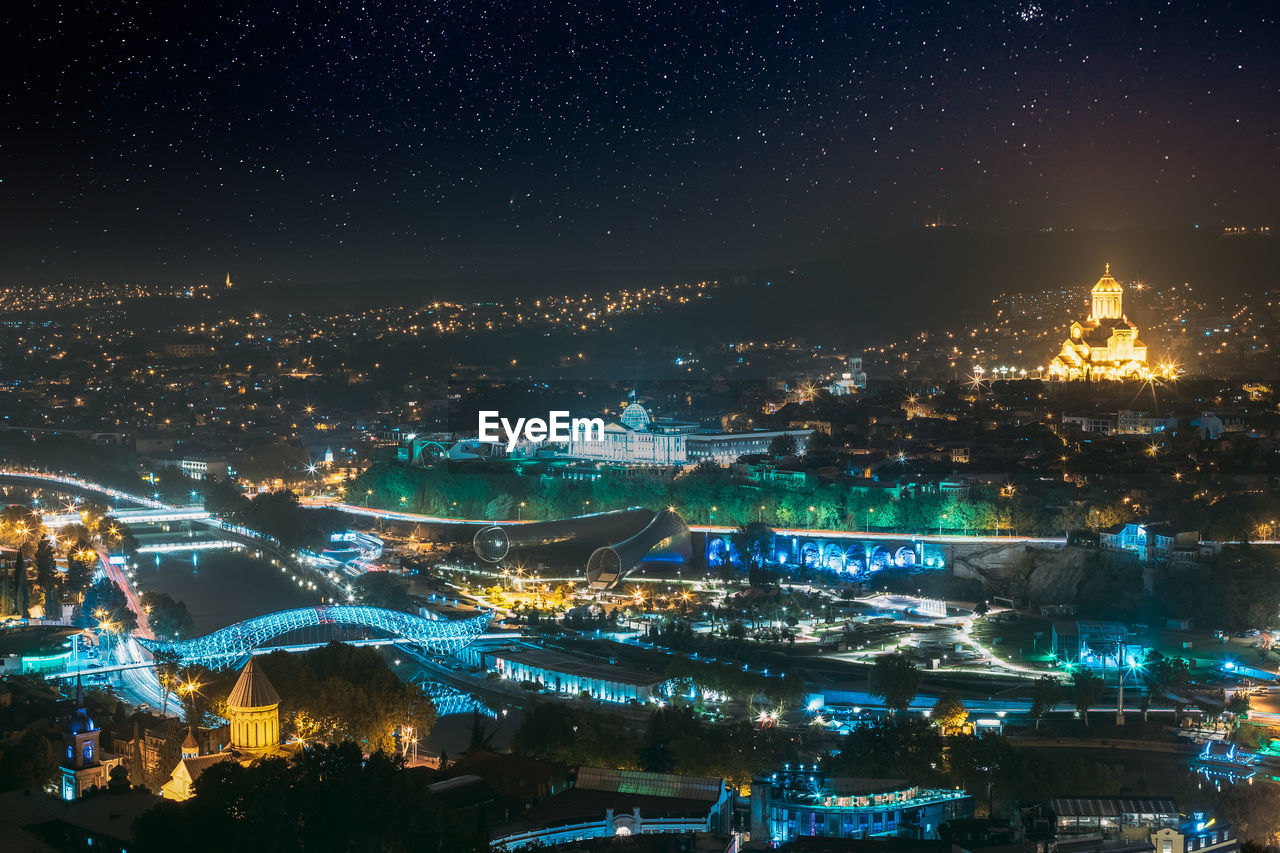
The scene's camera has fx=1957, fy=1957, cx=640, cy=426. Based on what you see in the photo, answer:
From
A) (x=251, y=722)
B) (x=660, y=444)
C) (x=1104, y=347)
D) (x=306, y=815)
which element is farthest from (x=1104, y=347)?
(x=306, y=815)

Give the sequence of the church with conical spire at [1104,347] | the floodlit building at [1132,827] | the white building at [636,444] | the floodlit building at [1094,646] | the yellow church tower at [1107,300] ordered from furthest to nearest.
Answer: the yellow church tower at [1107,300] → the church with conical spire at [1104,347] → the white building at [636,444] → the floodlit building at [1094,646] → the floodlit building at [1132,827]

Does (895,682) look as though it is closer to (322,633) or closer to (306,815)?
(306,815)

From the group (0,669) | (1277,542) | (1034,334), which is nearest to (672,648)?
(0,669)

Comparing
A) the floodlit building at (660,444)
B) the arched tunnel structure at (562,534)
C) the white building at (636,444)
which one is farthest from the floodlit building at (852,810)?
the white building at (636,444)

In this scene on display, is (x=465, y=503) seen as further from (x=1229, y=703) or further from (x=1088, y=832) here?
(x=1088, y=832)

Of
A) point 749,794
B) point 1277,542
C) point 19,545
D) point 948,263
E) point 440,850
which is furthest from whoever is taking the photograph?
point 948,263

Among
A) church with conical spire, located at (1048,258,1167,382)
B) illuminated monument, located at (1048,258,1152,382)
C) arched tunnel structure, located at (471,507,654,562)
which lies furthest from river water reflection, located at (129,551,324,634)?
illuminated monument, located at (1048,258,1152,382)

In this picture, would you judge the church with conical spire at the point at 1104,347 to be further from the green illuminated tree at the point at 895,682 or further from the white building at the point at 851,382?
the green illuminated tree at the point at 895,682
